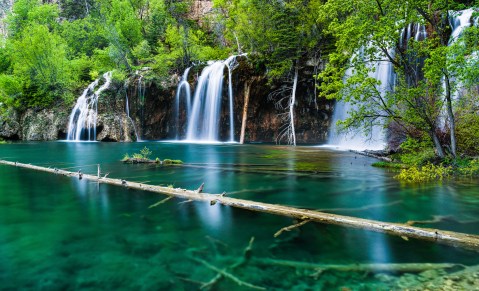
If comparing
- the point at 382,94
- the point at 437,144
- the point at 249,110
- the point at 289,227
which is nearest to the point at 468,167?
the point at 437,144

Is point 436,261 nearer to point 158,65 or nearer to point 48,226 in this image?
point 48,226

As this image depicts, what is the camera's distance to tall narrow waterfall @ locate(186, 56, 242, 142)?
1223 inches

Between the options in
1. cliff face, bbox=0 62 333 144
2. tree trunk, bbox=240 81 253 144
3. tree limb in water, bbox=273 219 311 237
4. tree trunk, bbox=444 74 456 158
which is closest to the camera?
tree limb in water, bbox=273 219 311 237

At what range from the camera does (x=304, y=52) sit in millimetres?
28234

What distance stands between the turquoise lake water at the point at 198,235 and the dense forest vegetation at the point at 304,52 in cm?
311

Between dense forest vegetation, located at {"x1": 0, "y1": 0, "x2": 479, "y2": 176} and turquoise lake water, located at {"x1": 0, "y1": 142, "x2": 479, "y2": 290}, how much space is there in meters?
3.11

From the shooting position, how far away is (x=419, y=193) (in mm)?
8344

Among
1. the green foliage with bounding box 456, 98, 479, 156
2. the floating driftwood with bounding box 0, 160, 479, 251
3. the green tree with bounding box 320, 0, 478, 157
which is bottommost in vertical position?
the floating driftwood with bounding box 0, 160, 479, 251

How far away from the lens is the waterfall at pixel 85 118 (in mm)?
33062

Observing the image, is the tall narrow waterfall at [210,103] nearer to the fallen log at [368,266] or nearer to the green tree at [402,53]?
the green tree at [402,53]

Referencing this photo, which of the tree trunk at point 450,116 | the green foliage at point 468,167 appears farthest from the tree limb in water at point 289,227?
the green foliage at point 468,167

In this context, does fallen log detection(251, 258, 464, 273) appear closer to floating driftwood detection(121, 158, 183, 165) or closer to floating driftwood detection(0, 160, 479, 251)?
floating driftwood detection(0, 160, 479, 251)

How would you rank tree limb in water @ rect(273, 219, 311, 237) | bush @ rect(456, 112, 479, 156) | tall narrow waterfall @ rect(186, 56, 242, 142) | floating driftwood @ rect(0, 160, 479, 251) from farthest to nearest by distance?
tall narrow waterfall @ rect(186, 56, 242, 142) → bush @ rect(456, 112, 479, 156) → tree limb in water @ rect(273, 219, 311, 237) → floating driftwood @ rect(0, 160, 479, 251)

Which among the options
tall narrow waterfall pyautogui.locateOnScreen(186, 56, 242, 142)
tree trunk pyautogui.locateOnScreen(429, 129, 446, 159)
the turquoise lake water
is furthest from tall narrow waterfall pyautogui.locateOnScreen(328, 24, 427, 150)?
tall narrow waterfall pyautogui.locateOnScreen(186, 56, 242, 142)
